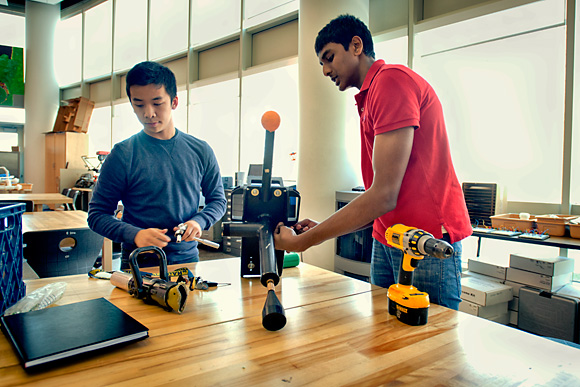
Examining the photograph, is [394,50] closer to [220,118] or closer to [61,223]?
[220,118]

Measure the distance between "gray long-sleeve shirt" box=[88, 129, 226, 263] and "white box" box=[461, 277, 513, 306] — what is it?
1.85m

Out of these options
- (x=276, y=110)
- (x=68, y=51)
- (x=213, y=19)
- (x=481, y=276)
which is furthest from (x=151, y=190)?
(x=68, y=51)

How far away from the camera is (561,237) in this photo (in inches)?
95.3

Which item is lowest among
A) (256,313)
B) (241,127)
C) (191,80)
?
(256,313)

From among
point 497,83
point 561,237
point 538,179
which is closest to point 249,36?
point 497,83

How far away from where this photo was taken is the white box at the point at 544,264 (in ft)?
7.92

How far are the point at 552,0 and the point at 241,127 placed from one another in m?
3.74

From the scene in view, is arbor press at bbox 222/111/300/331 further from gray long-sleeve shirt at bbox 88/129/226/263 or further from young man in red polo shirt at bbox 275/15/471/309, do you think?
gray long-sleeve shirt at bbox 88/129/226/263

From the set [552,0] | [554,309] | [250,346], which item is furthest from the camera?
[552,0]

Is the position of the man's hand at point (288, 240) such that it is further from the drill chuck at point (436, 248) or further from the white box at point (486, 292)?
the white box at point (486, 292)

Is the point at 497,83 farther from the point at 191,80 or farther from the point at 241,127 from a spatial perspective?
the point at 191,80

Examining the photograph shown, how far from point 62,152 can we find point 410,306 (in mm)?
8889

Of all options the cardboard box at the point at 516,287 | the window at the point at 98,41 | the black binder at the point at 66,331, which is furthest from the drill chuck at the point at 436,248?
the window at the point at 98,41

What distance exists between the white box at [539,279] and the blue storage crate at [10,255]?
275 centimetres
